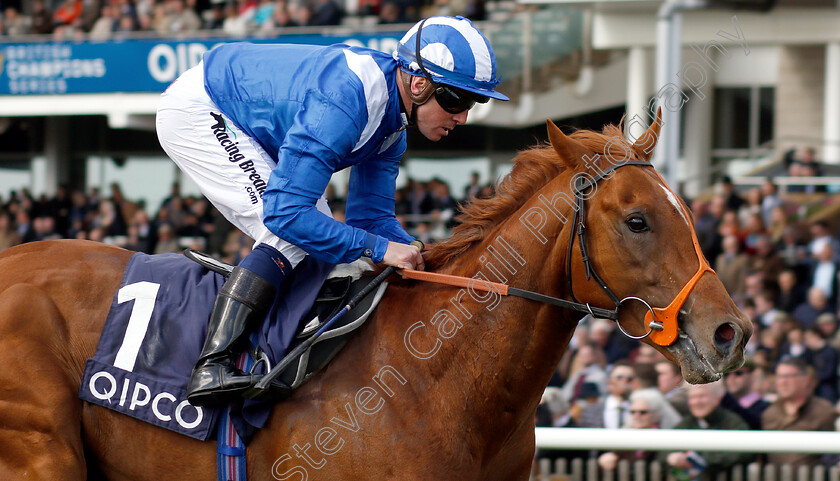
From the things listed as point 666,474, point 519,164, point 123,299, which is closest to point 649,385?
point 666,474

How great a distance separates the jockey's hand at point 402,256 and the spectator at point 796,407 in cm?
285

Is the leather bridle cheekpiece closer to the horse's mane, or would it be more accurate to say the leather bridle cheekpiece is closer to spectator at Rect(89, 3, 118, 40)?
the horse's mane

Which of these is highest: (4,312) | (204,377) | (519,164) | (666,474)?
(519,164)

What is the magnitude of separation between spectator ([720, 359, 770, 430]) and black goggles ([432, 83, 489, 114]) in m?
2.63

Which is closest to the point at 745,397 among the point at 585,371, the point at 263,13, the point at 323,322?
the point at 585,371

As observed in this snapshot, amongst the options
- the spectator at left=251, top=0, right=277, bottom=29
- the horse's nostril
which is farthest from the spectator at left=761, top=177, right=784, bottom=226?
the spectator at left=251, top=0, right=277, bottom=29

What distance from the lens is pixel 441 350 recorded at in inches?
103

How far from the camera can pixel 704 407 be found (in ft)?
15.1

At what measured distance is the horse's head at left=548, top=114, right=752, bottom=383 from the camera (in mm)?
2301

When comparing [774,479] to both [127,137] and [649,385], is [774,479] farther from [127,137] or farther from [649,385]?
[127,137]

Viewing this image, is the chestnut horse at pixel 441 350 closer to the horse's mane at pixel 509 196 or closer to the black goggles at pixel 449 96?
the horse's mane at pixel 509 196

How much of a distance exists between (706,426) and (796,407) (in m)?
0.56

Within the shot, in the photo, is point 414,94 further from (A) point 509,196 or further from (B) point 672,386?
(B) point 672,386

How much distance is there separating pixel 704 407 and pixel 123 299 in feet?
10.3
